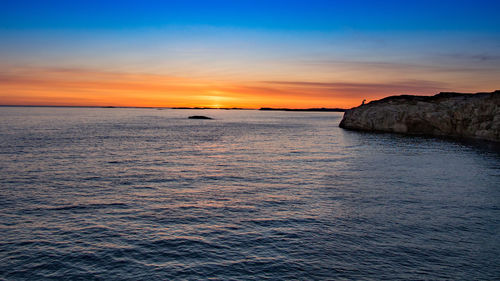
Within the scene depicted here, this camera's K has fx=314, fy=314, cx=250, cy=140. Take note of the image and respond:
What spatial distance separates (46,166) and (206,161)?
15340mm

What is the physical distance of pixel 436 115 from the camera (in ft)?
225

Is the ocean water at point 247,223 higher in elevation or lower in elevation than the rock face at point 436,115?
lower

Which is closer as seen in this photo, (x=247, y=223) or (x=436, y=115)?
(x=247, y=223)

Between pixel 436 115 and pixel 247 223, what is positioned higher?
pixel 436 115

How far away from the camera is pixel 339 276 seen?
34.8ft

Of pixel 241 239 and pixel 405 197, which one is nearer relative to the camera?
pixel 241 239

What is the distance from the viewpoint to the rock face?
58.3 m

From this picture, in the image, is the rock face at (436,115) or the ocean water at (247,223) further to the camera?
the rock face at (436,115)

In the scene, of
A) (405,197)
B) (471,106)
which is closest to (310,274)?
(405,197)

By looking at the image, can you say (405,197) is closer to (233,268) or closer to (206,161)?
(233,268)

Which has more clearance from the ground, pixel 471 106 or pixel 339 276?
pixel 471 106

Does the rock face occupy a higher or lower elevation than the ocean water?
higher

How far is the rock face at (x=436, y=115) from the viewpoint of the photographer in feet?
191

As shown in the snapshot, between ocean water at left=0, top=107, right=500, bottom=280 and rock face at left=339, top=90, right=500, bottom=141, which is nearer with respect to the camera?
ocean water at left=0, top=107, right=500, bottom=280
